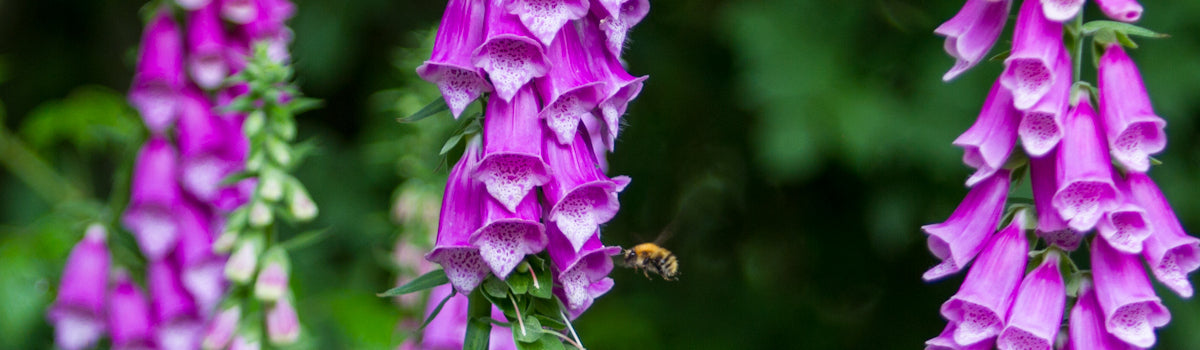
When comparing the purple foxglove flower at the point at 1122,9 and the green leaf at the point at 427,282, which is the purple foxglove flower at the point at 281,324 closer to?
the green leaf at the point at 427,282

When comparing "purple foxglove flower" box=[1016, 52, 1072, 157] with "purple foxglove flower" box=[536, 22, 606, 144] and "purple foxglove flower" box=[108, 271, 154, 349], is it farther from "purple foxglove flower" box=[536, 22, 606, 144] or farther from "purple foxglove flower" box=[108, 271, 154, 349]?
"purple foxglove flower" box=[108, 271, 154, 349]

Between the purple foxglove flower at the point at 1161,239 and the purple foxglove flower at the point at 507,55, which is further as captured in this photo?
the purple foxglove flower at the point at 1161,239

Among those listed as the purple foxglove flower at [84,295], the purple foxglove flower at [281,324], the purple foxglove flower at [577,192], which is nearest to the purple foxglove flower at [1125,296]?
the purple foxglove flower at [577,192]

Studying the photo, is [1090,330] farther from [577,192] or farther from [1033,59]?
[577,192]

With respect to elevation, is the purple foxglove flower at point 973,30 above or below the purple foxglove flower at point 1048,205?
above

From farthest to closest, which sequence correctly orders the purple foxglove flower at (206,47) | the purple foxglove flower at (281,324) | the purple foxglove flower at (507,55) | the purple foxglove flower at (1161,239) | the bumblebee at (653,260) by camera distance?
1. the purple foxglove flower at (206,47)
2. the bumblebee at (653,260)
3. the purple foxglove flower at (281,324)
4. the purple foxglove flower at (1161,239)
5. the purple foxglove flower at (507,55)

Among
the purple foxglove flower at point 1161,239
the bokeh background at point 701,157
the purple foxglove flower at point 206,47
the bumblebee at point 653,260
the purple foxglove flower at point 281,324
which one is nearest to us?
the purple foxglove flower at point 1161,239

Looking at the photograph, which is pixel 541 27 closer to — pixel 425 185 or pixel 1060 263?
pixel 1060 263
